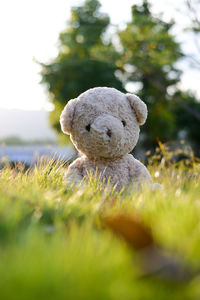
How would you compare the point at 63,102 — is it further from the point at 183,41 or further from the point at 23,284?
the point at 23,284

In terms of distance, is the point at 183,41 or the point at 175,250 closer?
the point at 175,250

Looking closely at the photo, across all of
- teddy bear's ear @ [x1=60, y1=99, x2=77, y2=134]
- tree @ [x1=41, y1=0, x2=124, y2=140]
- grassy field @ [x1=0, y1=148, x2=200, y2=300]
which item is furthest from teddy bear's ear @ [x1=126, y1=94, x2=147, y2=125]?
tree @ [x1=41, y1=0, x2=124, y2=140]

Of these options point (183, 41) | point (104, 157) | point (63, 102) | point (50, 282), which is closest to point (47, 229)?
point (50, 282)

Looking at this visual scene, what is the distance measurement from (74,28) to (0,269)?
25.7 meters

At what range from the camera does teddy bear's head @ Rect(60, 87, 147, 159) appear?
3166 millimetres

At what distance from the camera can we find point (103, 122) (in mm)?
3143

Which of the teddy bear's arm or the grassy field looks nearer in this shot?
the grassy field

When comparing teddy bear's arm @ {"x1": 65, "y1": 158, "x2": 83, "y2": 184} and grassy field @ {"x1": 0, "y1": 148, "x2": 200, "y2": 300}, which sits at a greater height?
grassy field @ {"x1": 0, "y1": 148, "x2": 200, "y2": 300}

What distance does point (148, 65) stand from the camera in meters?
15.9

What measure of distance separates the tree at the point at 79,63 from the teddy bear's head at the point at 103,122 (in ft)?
48.0

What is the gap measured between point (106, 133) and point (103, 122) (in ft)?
0.34

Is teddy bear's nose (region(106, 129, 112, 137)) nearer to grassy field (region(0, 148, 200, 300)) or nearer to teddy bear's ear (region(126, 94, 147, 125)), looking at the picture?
teddy bear's ear (region(126, 94, 147, 125))

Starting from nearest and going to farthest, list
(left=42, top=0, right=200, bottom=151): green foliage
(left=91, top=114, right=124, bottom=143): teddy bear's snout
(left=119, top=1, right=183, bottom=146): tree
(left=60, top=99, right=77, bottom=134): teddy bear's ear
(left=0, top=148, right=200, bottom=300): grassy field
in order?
(left=0, top=148, right=200, bottom=300): grassy field < (left=91, top=114, right=124, bottom=143): teddy bear's snout < (left=60, top=99, right=77, bottom=134): teddy bear's ear < (left=119, top=1, right=183, bottom=146): tree < (left=42, top=0, right=200, bottom=151): green foliage

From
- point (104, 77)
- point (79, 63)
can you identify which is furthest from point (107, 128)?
point (79, 63)
